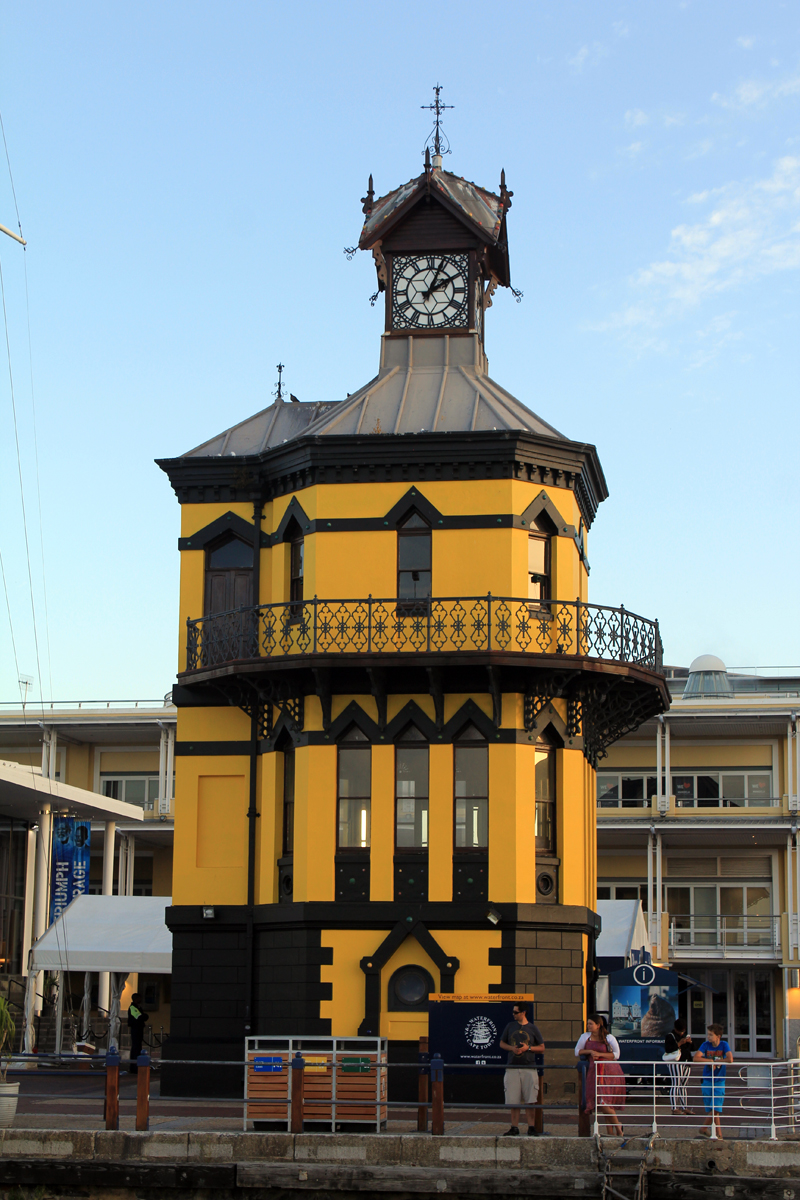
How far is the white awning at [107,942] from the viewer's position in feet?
100

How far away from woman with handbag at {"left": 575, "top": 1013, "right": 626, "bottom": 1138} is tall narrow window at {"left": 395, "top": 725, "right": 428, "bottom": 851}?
5.92 metres

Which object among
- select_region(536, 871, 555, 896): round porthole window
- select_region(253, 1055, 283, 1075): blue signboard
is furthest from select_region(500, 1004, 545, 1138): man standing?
select_region(536, 871, 555, 896): round porthole window

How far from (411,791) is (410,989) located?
3.04 m

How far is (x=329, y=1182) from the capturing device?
16.9 meters

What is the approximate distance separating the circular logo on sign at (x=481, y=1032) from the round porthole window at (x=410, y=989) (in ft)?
6.70

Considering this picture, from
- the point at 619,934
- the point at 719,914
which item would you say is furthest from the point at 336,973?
the point at 719,914

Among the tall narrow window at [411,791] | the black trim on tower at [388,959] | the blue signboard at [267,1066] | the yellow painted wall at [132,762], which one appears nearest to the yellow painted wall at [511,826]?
the tall narrow window at [411,791]

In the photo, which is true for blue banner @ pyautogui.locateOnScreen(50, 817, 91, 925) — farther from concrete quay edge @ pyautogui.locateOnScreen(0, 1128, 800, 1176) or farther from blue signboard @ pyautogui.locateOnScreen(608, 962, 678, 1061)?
concrete quay edge @ pyautogui.locateOnScreen(0, 1128, 800, 1176)

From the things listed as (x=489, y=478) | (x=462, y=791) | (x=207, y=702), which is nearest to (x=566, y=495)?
(x=489, y=478)

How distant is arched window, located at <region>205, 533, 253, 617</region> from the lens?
27.1m

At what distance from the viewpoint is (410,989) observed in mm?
24172

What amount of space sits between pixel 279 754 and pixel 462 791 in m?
3.26

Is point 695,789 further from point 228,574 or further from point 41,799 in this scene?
point 228,574

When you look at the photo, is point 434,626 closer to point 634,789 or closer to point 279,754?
point 279,754
